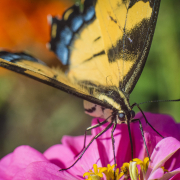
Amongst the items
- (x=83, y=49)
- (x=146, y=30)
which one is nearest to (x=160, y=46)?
(x=83, y=49)

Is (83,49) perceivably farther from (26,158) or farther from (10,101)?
(10,101)

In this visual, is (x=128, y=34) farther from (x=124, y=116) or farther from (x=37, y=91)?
(x=37, y=91)

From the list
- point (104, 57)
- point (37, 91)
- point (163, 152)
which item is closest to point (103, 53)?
point (104, 57)

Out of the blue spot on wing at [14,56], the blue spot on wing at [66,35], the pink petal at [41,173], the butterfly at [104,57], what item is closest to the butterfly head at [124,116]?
the butterfly at [104,57]

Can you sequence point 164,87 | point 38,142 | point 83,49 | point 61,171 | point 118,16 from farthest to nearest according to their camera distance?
→ point 38,142, point 164,87, point 83,49, point 118,16, point 61,171

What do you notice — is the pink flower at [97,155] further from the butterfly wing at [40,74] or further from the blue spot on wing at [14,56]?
the blue spot on wing at [14,56]

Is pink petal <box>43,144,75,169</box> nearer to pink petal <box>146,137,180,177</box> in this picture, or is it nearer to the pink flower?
the pink flower
